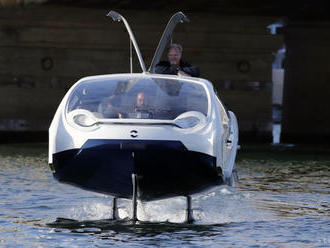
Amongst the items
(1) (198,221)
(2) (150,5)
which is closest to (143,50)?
(2) (150,5)

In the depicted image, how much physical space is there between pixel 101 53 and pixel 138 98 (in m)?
27.0

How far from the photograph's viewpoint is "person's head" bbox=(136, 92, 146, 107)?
14.5 meters

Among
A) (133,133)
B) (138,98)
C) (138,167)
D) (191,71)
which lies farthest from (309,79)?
(133,133)

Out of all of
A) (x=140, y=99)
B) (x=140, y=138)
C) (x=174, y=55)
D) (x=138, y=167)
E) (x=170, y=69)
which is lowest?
(x=138, y=167)

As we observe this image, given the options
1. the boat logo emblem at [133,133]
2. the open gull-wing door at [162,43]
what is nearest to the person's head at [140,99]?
the boat logo emblem at [133,133]

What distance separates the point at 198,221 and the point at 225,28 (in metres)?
26.6

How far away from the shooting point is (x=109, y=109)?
47.3 ft

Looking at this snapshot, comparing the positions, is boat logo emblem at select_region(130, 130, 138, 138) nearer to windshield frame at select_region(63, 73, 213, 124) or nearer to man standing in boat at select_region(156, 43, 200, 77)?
windshield frame at select_region(63, 73, 213, 124)

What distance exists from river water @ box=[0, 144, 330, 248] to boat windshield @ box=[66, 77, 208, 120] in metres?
1.33

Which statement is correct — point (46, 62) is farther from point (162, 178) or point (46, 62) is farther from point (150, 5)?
point (162, 178)

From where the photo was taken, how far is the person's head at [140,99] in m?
14.5

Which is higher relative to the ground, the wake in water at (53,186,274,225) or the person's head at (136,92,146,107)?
the person's head at (136,92,146,107)

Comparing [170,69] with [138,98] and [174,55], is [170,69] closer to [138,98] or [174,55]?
[174,55]

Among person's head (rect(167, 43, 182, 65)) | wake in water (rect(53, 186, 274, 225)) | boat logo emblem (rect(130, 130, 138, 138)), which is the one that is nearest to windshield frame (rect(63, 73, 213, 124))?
boat logo emblem (rect(130, 130, 138, 138))
